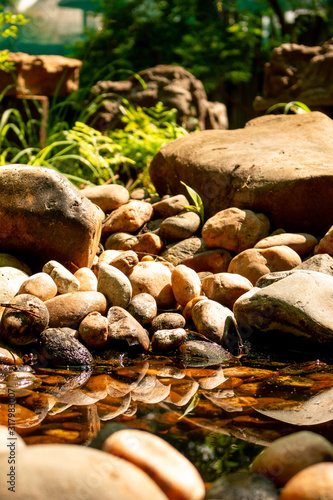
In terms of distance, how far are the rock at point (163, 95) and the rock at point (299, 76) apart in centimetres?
133

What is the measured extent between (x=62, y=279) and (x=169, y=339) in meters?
0.72

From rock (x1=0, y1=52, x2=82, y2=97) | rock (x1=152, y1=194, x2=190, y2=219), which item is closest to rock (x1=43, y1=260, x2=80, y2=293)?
rock (x1=152, y1=194, x2=190, y2=219)

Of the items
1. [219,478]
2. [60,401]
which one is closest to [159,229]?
[60,401]

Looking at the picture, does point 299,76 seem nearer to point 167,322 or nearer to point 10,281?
point 167,322

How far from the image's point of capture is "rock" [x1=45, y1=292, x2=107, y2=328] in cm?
278

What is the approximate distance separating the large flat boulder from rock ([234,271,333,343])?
1107 mm

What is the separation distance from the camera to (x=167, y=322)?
296 centimetres

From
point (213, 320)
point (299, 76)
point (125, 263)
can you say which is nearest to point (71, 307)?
point (125, 263)

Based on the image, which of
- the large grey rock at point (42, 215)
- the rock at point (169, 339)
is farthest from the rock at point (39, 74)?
the rock at point (169, 339)

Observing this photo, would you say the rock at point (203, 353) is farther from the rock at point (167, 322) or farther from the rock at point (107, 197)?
the rock at point (107, 197)

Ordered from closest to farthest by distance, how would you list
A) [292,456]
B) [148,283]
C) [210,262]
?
[292,456] < [148,283] < [210,262]

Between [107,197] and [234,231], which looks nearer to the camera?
[234,231]

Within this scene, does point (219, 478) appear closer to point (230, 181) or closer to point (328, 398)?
point (328, 398)

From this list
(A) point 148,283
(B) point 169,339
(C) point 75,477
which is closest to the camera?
(C) point 75,477
